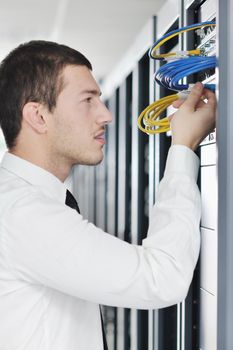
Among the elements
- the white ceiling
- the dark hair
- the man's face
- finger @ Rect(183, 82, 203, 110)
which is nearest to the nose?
the man's face

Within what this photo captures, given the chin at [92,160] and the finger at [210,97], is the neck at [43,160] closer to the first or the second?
the chin at [92,160]

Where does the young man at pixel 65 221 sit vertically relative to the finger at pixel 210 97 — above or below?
below

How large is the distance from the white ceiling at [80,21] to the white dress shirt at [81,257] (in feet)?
13.2

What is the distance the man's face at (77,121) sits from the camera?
1337 mm

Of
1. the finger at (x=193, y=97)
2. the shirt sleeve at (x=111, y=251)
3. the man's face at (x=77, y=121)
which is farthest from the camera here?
the man's face at (x=77, y=121)

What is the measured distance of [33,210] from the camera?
117cm

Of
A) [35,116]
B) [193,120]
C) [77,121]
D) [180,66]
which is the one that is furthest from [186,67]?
[35,116]

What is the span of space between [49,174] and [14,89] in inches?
9.8

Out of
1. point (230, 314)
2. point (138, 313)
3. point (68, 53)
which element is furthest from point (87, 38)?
point (230, 314)

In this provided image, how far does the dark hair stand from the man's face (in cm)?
3

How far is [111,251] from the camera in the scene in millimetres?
1123

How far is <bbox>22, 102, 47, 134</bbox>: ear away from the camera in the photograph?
4.44 ft

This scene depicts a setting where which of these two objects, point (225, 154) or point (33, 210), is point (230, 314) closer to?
point (225, 154)

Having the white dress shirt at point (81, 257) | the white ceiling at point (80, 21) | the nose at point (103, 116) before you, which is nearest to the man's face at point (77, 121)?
the nose at point (103, 116)
